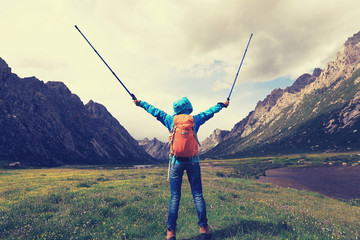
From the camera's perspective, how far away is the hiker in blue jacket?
225 inches

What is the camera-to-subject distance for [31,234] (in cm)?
630

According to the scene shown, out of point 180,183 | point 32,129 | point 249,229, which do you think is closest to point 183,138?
point 180,183

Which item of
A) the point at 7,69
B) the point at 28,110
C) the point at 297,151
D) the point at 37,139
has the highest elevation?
the point at 7,69

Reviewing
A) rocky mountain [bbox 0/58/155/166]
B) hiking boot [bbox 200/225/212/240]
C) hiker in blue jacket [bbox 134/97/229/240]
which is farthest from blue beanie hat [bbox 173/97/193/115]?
rocky mountain [bbox 0/58/155/166]

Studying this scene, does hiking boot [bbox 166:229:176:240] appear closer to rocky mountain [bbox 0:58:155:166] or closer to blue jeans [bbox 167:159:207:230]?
blue jeans [bbox 167:159:207:230]

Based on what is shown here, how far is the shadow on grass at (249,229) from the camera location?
5.93 m

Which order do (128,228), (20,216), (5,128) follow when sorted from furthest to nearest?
(5,128)
(20,216)
(128,228)

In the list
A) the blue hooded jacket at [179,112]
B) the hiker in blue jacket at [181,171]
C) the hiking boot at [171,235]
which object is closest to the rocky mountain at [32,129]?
the blue hooded jacket at [179,112]

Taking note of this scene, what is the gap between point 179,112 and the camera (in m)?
6.43

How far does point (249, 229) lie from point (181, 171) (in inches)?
121

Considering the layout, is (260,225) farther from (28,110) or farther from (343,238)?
(28,110)

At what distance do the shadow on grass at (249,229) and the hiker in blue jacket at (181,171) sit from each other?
2.16ft

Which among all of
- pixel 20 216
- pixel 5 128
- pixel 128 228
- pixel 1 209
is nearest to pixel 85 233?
pixel 128 228

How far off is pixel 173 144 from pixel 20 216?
7690mm
